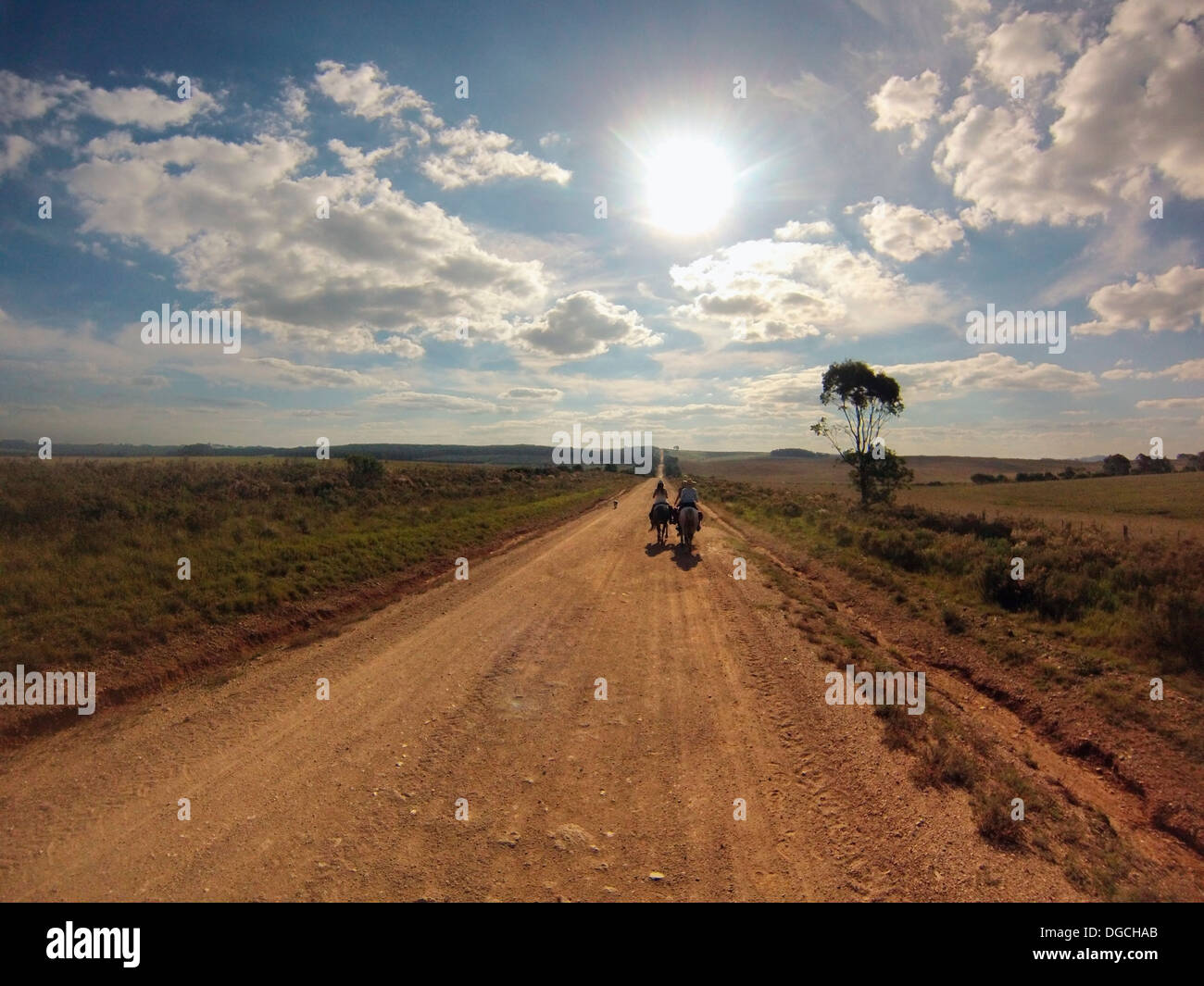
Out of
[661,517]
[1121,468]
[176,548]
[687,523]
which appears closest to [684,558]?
[687,523]

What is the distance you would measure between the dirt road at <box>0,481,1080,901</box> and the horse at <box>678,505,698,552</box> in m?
9.31

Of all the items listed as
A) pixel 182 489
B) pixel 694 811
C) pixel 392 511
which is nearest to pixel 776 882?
pixel 694 811

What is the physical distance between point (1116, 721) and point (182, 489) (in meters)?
29.3

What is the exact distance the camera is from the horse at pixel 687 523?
60.2 ft

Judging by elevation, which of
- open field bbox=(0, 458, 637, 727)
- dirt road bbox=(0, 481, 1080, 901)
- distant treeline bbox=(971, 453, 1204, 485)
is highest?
distant treeline bbox=(971, 453, 1204, 485)

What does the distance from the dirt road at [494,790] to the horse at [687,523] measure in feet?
30.5

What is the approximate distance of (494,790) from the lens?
5035 mm

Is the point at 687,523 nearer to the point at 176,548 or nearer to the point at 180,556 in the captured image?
the point at 180,556

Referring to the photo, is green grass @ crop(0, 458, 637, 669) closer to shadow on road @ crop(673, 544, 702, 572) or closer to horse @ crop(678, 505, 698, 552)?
shadow on road @ crop(673, 544, 702, 572)

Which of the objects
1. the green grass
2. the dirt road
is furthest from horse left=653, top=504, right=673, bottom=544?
the dirt road

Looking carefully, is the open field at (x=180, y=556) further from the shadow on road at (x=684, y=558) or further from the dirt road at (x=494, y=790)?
the shadow on road at (x=684, y=558)

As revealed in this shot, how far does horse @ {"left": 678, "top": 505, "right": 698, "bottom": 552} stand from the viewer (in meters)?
18.4

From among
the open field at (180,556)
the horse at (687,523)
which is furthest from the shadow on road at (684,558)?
the open field at (180,556)
